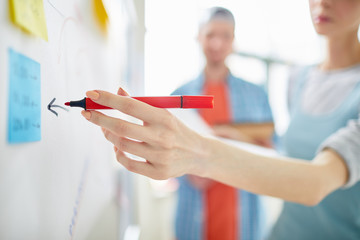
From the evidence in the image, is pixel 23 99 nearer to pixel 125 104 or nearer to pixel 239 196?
pixel 125 104

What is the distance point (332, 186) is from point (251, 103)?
0.77 m

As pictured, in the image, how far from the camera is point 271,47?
277 centimetres

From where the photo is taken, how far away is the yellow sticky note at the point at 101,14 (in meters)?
0.39

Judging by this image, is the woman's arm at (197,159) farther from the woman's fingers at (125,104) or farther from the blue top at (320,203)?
the blue top at (320,203)

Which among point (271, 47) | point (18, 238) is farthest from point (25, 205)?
point (271, 47)

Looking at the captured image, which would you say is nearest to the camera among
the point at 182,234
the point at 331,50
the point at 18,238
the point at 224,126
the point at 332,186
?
the point at 18,238

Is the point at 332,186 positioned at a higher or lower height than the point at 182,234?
higher

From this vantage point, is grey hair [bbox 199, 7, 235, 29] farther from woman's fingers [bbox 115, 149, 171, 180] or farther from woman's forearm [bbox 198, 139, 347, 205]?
woman's fingers [bbox 115, 149, 171, 180]

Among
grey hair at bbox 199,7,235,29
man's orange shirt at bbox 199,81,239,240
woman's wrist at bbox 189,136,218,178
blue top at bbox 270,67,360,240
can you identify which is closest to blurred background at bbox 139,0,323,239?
grey hair at bbox 199,7,235,29

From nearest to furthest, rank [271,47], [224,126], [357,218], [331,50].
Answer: [357,218], [331,50], [224,126], [271,47]

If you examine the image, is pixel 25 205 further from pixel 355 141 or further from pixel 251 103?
pixel 251 103

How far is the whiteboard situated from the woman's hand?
0.15 ft

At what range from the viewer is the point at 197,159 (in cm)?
32

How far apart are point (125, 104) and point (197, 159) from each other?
0.13 metres
